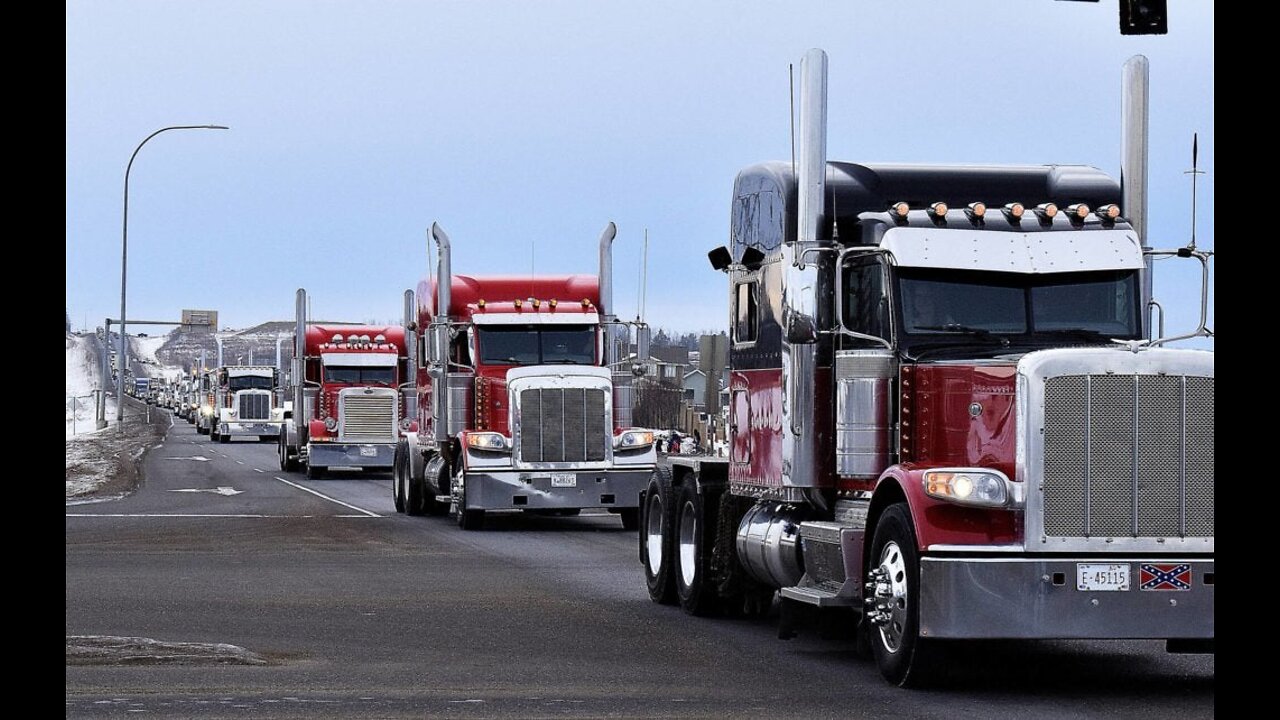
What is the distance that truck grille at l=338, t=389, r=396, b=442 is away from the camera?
4784cm

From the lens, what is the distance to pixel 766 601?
52.5 ft

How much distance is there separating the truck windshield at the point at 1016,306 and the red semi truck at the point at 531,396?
15070 mm

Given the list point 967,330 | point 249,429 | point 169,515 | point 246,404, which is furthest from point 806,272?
point 249,429

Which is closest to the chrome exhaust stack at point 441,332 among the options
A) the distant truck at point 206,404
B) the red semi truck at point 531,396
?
the red semi truck at point 531,396

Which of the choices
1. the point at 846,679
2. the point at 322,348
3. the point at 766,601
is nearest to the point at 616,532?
the point at 766,601

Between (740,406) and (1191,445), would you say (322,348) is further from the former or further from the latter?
(1191,445)

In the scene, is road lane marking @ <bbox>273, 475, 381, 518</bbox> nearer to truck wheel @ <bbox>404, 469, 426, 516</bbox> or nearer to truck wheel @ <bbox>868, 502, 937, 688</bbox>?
truck wheel @ <bbox>404, 469, 426, 516</bbox>

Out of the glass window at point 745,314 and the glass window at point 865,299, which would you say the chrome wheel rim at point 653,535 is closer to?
the glass window at point 745,314

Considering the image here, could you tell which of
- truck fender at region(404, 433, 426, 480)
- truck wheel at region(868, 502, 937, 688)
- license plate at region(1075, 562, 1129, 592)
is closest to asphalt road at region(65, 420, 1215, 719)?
truck wheel at region(868, 502, 937, 688)

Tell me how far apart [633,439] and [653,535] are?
10.2 m

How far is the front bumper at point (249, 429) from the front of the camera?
90500mm

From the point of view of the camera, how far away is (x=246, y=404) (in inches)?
3573

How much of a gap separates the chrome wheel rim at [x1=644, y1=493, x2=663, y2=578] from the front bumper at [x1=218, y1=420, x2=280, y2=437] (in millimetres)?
74361

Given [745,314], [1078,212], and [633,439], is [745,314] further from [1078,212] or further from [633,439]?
[633,439]
